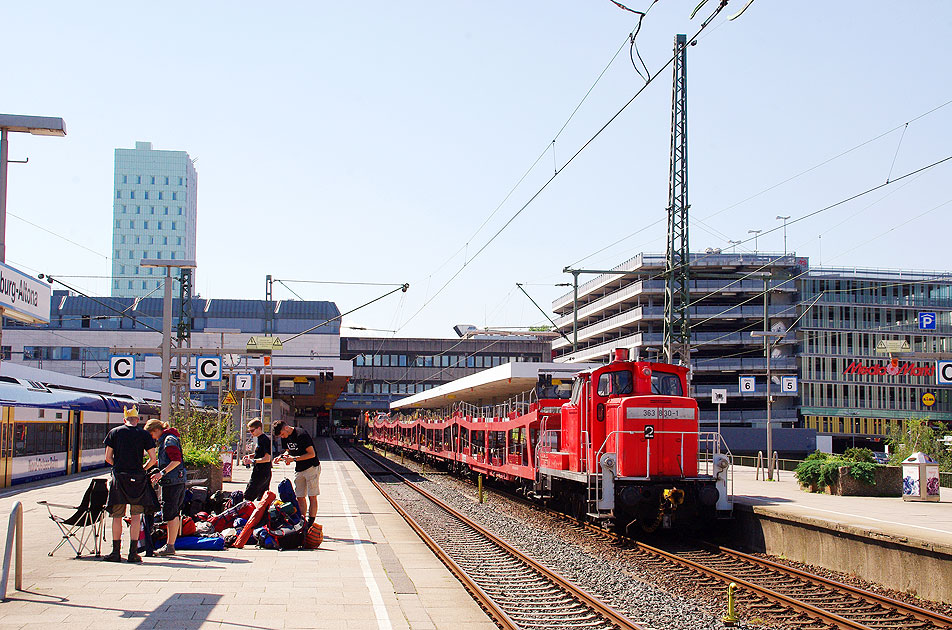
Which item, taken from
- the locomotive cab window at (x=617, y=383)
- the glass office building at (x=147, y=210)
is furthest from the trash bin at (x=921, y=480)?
the glass office building at (x=147, y=210)

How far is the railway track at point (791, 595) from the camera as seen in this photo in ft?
30.5

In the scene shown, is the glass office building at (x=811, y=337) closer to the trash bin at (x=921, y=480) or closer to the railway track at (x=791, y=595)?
the trash bin at (x=921, y=480)

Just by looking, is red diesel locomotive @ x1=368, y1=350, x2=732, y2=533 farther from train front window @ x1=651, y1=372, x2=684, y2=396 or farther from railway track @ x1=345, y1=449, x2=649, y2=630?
railway track @ x1=345, y1=449, x2=649, y2=630

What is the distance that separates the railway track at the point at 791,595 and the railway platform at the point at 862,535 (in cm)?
90

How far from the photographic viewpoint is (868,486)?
1961cm

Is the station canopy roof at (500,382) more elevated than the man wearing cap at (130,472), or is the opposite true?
the station canopy roof at (500,382)

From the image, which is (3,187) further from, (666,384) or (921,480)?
(921,480)

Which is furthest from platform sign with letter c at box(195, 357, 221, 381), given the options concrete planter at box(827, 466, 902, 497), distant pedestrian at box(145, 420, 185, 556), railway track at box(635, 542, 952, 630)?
concrete planter at box(827, 466, 902, 497)

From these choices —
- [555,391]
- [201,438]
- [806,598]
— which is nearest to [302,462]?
[806,598]

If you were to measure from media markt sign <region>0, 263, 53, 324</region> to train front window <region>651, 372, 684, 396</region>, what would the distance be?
994cm

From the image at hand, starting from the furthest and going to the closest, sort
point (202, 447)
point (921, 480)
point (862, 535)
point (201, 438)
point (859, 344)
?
1. point (859, 344)
2. point (201, 438)
3. point (202, 447)
4. point (921, 480)
5. point (862, 535)

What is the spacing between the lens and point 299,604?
8.45 meters

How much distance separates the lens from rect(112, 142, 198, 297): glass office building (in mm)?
169500

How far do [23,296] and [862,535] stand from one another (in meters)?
11.2
